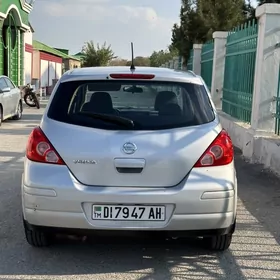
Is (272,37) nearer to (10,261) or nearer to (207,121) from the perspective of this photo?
(207,121)

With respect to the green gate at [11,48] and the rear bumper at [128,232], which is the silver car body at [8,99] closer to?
the green gate at [11,48]

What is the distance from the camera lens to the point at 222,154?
3.96 metres

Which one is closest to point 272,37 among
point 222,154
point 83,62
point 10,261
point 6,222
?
point 222,154

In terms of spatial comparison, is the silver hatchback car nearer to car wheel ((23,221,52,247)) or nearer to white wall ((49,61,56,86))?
car wheel ((23,221,52,247))

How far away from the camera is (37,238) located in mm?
4277

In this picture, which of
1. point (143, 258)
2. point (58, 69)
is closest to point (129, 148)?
point (143, 258)

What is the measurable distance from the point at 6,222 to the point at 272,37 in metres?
5.49

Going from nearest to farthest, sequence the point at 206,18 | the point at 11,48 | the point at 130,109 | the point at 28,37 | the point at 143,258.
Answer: the point at 143,258 → the point at 130,109 → the point at 206,18 → the point at 11,48 → the point at 28,37

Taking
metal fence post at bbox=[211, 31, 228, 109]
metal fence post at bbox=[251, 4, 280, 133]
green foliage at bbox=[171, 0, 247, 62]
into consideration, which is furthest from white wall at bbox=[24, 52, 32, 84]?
metal fence post at bbox=[251, 4, 280, 133]

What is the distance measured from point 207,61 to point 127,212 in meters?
11.9

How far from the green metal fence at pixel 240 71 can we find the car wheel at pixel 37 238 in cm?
610

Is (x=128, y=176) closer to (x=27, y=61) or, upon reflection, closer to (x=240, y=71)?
(x=240, y=71)

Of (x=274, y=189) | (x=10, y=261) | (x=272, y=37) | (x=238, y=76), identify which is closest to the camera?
(x=10, y=261)

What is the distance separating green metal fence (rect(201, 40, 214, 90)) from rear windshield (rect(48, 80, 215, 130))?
9.78 meters
